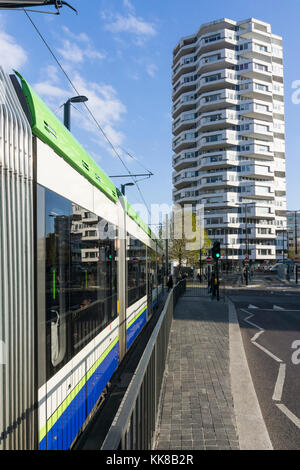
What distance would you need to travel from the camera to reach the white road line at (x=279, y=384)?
602 cm

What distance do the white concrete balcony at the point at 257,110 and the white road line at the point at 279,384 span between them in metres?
77.7

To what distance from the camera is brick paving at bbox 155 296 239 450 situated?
4.32 metres

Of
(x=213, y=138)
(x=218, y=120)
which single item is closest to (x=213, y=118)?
(x=218, y=120)

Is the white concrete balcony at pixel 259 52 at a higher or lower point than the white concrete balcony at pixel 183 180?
higher

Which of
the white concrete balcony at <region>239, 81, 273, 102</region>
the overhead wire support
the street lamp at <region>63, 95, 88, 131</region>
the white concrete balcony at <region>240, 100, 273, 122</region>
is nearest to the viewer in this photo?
the overhead wire support

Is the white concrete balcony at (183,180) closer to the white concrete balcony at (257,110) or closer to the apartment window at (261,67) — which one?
the white concrete balcony at (257,110)

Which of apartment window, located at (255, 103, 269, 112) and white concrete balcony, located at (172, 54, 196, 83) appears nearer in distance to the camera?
apartment window, located at (255, 103, 269, 112)

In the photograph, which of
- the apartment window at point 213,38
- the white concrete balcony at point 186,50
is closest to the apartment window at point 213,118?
the apartment window at point 213,38

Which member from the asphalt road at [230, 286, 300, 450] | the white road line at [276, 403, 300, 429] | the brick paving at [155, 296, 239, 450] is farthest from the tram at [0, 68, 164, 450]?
the white road line at [276, 403, 300, 429]

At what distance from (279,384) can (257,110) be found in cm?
7964

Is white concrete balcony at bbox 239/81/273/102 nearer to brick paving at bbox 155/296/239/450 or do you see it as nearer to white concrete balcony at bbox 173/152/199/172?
white concrete balcony at bbox 173/152/199/172

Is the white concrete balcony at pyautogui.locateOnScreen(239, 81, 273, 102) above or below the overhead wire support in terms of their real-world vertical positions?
above

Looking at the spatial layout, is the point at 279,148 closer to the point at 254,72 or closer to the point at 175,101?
the point at 254,72

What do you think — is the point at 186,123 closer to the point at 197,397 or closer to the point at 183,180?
the point at 183,180
